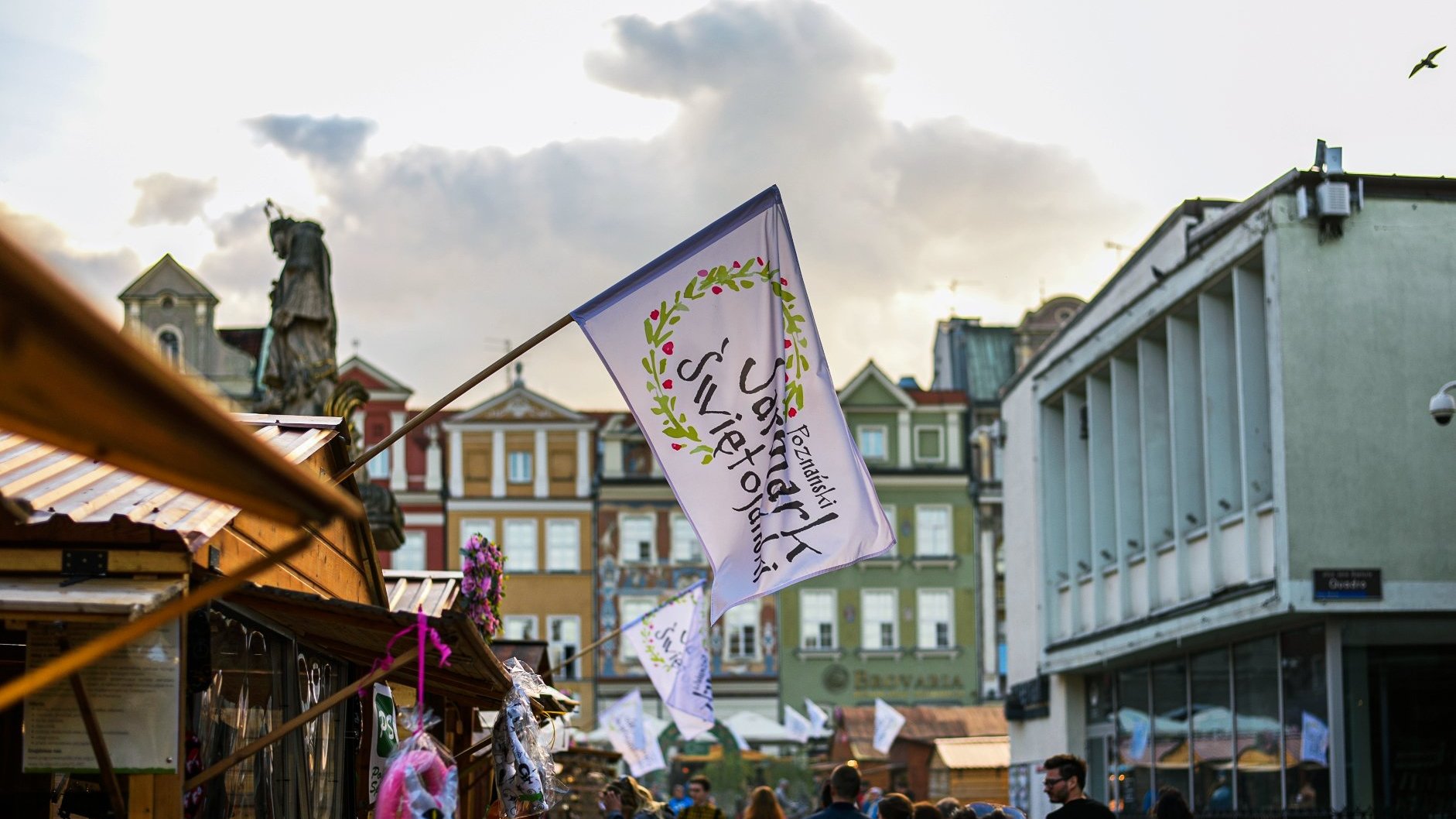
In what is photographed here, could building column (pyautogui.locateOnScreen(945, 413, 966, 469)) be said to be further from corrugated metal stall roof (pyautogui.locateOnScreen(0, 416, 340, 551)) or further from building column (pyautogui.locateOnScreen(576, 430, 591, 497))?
corrugated metal stall roof (pyautogui.locateOnScreen(0, 416, 340, 551))

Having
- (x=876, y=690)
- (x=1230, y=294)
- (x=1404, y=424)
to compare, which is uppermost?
(x=1230, y=294)

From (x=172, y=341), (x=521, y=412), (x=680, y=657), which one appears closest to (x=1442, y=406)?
(x=680, y=657)

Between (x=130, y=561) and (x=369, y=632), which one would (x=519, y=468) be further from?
(x=130, y=561)

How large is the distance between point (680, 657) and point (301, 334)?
22.4 ft

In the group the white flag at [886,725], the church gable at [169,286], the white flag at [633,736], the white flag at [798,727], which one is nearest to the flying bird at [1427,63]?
the white flag at [633,736]

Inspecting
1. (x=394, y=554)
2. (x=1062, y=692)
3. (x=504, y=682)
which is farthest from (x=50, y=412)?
(x=394, y=554)

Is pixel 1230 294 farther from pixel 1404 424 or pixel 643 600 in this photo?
pixel 643 600

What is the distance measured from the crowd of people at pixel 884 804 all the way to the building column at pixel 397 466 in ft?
159

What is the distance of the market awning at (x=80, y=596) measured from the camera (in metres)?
5.95

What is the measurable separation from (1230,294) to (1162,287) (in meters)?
1.78

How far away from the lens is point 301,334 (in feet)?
59.2

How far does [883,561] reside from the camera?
212ft

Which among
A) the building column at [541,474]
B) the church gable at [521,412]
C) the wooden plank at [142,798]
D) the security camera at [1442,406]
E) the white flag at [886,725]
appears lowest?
the white flag at [886,725]

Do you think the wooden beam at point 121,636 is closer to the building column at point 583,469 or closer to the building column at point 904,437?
the building column at point 583,469
